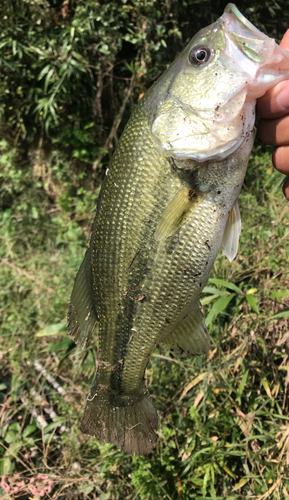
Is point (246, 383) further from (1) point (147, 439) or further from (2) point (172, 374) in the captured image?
(1) point (147, 439)

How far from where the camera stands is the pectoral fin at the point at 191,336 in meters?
1.36

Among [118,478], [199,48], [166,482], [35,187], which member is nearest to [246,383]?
[166,482]

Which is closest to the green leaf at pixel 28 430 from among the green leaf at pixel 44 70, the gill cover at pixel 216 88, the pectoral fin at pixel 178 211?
the pectoral fin at pixel 178 211

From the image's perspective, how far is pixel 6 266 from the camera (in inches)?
144

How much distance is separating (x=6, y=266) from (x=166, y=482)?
2853 mm

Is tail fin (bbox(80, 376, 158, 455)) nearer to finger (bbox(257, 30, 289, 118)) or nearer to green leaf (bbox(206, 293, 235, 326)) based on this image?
green leaf (bbox(206, 293, 235, 326))

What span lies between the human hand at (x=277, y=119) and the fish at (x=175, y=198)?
0.04 m

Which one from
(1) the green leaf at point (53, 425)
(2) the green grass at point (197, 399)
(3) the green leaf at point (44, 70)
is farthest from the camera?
(3) the green leaf at point (44, 70)

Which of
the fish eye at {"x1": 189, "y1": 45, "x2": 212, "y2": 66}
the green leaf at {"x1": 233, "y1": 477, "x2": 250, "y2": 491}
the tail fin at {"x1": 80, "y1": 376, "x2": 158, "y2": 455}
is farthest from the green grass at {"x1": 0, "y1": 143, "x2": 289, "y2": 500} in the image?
the fish eye at {"x1": 189, "y1": 45, "x2": 212, "y2": 66}

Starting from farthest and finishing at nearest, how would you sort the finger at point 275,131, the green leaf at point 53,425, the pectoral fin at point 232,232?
the green leaf at point 53,425 → the pectoral fin at point 232,232 → the finger at point 275,131

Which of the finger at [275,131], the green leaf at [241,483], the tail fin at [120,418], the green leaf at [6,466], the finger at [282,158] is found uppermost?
the finger at [275,131]

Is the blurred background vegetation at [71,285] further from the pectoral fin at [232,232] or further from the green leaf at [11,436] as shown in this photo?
the pectoral fin at [232,232]

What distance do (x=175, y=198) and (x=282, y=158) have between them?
464mm

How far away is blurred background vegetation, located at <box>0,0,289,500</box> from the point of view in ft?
6.37
